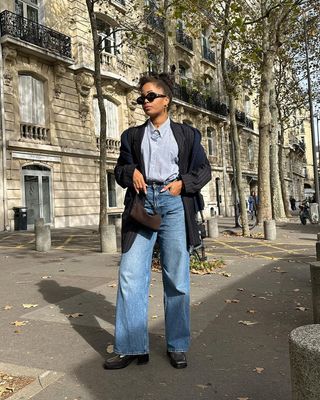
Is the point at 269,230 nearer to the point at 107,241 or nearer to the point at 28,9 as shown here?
the point at 107,241

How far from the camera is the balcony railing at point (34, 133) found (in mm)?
17359

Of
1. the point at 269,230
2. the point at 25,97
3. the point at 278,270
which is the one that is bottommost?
the point at 278,270

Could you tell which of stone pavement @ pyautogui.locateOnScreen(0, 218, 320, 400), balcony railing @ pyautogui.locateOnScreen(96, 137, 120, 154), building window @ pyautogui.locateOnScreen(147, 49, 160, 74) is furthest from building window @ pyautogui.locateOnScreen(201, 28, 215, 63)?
stone pavement @ pyautogui.locateOnScreen(0, 218, 320, 400)

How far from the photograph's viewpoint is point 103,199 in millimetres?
12625

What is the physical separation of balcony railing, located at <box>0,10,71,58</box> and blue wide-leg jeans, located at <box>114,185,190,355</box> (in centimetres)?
1617

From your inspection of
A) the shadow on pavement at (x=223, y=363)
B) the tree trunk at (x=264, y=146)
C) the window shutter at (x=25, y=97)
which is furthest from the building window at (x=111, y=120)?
the shadow on pavement at (x=223, y=363)

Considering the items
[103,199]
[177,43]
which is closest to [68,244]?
[103,199]

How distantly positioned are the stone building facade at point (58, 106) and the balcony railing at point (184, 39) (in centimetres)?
578

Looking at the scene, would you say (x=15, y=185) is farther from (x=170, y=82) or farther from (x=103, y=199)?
(x=170, y=82)

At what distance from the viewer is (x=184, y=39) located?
29.1m

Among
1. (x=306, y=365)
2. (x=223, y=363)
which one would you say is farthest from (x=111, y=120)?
(x=306, y=365)

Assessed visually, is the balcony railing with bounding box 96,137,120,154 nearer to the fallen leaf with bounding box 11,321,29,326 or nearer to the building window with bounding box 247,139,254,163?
the fallen leaf with bounding box 11,321,29,326

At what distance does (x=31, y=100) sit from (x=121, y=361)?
16774 millimetres

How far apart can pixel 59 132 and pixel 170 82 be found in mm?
16337
